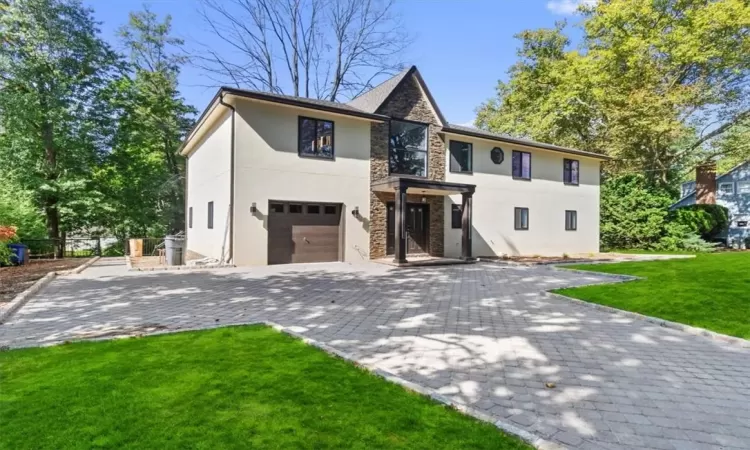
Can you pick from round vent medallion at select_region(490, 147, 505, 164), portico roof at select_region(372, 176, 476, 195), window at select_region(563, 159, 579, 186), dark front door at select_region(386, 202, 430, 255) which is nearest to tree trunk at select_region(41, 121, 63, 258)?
portico roof at select_region(372, 176, 476, 195)

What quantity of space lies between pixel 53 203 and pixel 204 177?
9518mm

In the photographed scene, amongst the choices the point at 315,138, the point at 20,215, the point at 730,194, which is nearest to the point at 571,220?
the point at 730,194

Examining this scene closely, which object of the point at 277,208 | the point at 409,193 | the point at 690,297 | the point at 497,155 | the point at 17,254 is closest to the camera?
the point at 690,297

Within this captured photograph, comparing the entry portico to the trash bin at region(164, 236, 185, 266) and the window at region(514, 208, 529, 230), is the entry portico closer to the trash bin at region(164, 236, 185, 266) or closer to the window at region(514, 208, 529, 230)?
the window at region(514, 208, 529, 230)

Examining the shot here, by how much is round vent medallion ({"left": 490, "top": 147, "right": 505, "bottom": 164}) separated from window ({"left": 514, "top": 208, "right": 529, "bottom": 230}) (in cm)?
265

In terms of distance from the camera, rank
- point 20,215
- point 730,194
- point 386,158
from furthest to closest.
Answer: point 730,194
point 386,158
point 20,215

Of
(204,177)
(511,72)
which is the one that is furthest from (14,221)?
(511,72)

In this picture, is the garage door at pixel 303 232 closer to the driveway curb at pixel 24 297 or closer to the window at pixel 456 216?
the window at pixel 456 216

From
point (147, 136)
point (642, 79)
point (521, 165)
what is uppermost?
point (642, 79)

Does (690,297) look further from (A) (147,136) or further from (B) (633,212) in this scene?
(A) (147,136)

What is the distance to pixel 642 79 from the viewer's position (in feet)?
73.9

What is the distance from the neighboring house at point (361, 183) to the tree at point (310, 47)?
11307 millimetres

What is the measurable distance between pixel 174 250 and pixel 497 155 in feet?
47.4

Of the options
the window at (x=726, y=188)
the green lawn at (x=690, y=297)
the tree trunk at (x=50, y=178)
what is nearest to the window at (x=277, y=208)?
the green lawn at (x=690, y=297)
